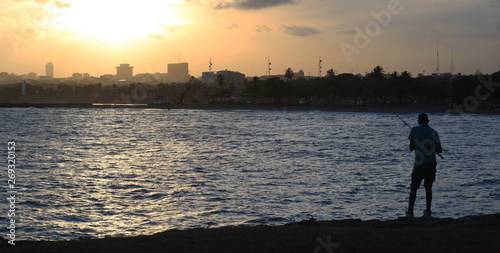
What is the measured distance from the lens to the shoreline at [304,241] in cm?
793

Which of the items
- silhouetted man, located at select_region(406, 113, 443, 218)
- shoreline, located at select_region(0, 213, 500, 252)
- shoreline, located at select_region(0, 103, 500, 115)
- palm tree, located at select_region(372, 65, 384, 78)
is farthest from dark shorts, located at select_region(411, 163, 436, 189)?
palm tree, located at select_region(372, 65, 384, 78)

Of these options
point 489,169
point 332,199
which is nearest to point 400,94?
point 489,169

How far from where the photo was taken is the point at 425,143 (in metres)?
11.1

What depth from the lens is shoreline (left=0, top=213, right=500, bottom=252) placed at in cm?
793

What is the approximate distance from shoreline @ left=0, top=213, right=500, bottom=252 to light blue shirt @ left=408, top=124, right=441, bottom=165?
1751 millimetres

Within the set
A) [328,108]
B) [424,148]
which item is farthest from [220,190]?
[328,108]

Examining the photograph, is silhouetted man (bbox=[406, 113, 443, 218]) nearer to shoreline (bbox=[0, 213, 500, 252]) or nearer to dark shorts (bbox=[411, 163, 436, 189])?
dark shorts (bbox=[411, 163, 436, 189])

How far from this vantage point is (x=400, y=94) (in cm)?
13100

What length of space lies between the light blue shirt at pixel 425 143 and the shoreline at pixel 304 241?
1751 millimetres

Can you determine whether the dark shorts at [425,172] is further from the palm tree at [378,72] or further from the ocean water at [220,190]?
the palm tree at [378,72]

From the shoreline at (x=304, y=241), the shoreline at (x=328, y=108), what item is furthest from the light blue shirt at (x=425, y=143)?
the shoreline at (x=328, y=108)

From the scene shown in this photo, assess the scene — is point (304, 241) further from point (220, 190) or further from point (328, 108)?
point (328, 108)

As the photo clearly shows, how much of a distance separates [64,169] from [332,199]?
46.5 ft

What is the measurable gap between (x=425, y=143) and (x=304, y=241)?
166 inches
